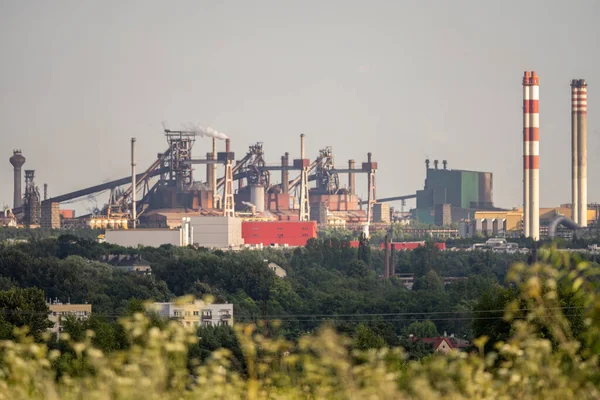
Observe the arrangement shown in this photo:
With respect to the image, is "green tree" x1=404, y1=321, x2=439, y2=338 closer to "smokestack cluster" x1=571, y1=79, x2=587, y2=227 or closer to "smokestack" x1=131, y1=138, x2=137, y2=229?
"smokestack cluster" x1=571, y1=79, x2=587, y2=227

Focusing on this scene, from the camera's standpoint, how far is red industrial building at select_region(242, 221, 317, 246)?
116688 mm

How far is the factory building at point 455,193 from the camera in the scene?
151 meters

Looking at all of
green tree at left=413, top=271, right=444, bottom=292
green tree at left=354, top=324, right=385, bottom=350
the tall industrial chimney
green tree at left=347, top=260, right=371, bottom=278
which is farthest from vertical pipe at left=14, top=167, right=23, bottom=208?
green tree at left=354, top=324, right=385, bottom=350

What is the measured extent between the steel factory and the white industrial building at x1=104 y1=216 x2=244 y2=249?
0.23ft

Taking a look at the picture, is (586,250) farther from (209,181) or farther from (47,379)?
(47,379)

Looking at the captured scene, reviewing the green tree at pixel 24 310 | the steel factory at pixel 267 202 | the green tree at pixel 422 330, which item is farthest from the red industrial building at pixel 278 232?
the green tree at pixel 24 310

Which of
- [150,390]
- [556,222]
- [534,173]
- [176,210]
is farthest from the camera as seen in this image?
[176,210]

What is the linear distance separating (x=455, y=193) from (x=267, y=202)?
25.9 meters

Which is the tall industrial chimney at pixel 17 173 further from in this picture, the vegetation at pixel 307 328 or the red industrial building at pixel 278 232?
the vegetation at pixel 307 328

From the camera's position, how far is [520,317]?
85.3 feet

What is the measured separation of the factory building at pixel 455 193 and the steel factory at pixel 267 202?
0.33 ft

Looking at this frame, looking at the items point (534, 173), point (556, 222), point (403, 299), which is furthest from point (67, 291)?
point (556, 222)

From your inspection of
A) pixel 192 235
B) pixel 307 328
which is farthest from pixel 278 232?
pixel 307 328

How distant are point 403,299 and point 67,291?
1296 centimetres
